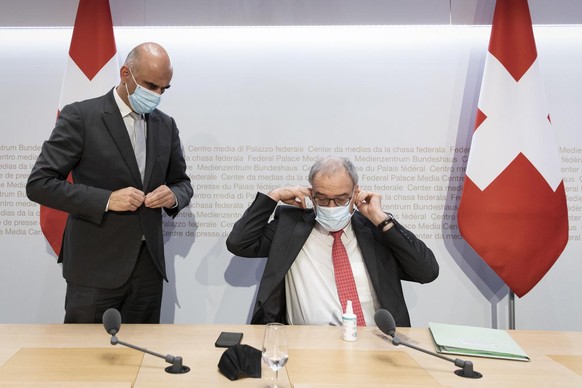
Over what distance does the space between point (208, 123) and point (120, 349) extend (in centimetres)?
207

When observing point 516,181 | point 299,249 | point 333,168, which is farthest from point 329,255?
point 516,181

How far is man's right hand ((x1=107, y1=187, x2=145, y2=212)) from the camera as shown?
7.53 ft

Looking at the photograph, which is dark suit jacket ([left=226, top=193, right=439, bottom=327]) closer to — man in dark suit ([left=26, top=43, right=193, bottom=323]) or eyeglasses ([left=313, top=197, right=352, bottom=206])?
eyeglasses ([left=313, top=197, right=352, bottom=206])

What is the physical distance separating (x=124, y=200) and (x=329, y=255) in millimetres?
980

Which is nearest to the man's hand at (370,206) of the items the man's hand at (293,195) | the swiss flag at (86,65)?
the man's hand at (293,195)

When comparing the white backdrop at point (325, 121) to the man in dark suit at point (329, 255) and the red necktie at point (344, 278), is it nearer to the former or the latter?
the man in dark suit at point (329, 255)

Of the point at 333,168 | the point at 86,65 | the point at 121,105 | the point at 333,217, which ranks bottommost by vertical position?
the point at 333,217

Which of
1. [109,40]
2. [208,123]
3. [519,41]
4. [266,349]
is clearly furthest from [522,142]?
[109,40]

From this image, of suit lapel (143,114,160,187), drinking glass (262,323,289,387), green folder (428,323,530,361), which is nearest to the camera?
drinking glass (262,323,289,387)

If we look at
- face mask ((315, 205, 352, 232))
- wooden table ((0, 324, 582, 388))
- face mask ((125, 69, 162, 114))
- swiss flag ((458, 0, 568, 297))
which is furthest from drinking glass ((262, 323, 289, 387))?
swiss flag ((458, 0, 568, 297))

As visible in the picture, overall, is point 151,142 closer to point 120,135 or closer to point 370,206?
point 120,135

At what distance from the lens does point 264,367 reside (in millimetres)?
1538

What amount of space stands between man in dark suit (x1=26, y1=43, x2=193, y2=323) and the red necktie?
847mm

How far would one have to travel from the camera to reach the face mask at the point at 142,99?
8.09 feet
